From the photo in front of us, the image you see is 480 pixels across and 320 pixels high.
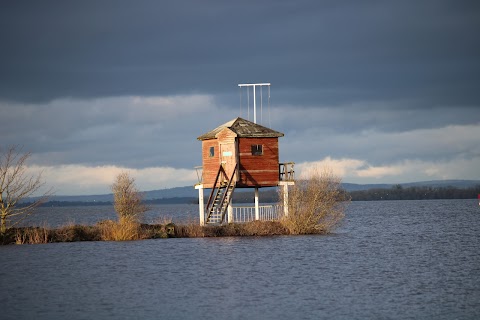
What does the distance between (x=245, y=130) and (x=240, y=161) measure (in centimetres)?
236

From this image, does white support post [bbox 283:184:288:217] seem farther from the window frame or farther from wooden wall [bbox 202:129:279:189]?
the window frame

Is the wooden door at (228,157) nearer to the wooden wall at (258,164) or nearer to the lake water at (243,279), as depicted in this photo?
the wooden wall at (258,164)

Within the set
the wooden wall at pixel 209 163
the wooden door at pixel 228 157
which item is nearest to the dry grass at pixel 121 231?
the wooden wall at pixel 209 163

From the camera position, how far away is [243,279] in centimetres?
4275

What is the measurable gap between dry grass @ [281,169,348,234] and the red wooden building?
2619mm

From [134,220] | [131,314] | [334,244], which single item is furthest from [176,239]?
[131,314]

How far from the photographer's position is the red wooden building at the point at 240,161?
202ft

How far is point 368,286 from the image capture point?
3969cm

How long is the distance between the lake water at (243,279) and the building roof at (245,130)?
24.1 feet

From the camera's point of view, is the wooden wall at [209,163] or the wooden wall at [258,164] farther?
the wooden wall at [209,163]

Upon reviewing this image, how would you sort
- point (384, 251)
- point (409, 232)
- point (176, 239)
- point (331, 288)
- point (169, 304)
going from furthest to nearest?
point (409, 232) → point (176, 239) → point (384, 251) → point (331, 288) → point (169, 304)

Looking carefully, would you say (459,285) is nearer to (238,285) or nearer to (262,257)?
(238,285)

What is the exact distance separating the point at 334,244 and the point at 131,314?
31201 mm

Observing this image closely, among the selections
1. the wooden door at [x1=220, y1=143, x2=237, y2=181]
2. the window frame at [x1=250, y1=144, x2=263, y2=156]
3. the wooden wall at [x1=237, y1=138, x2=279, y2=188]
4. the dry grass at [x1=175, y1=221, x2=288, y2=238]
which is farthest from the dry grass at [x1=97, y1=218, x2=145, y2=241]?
the window frame at [x1=250, y1=144, x2=263, y2=156]
